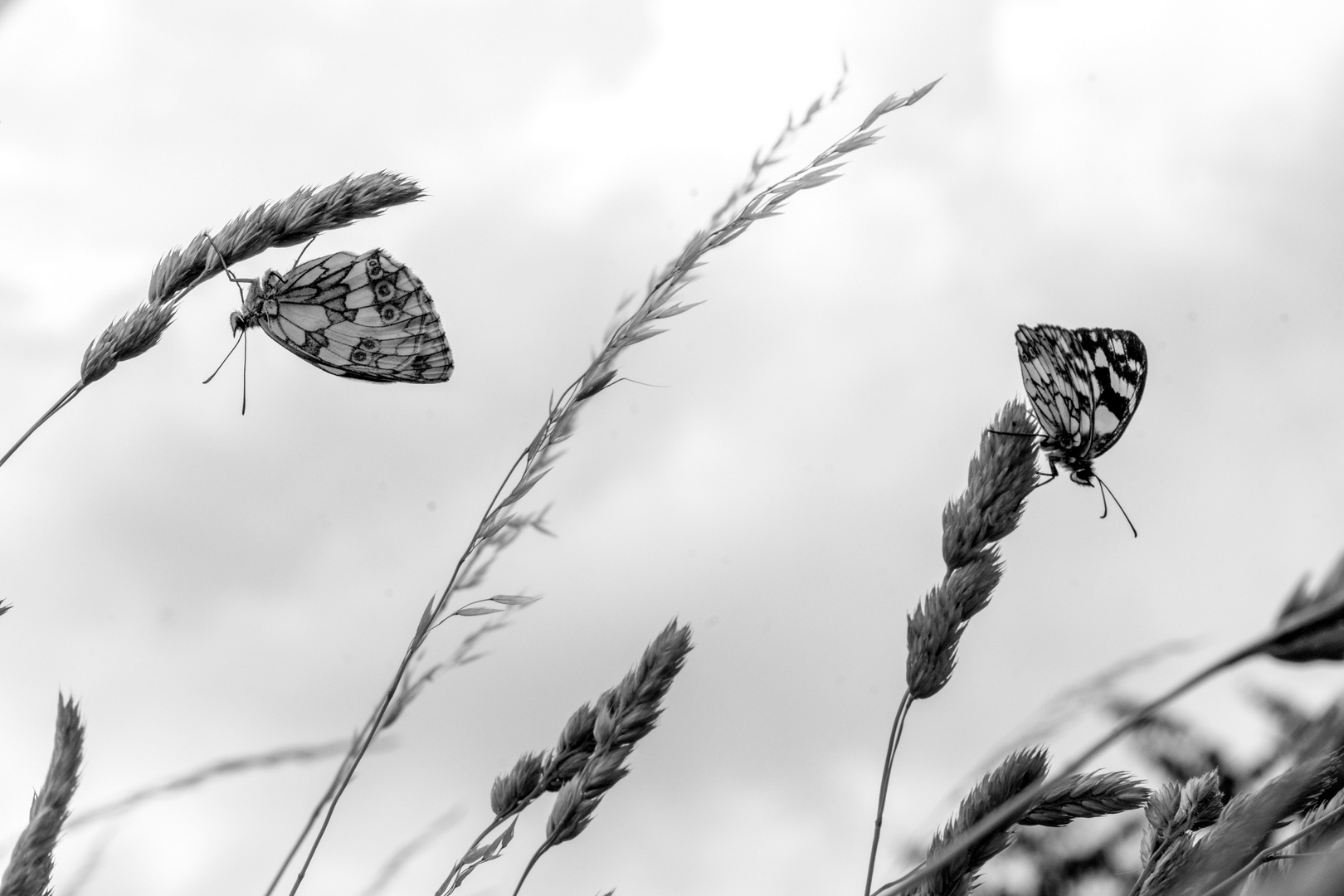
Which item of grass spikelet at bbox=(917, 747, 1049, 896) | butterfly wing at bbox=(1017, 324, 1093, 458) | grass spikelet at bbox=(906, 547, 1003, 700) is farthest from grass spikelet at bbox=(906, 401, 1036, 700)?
butterfly wing at bbox=(1017, 324, 1093, 458)

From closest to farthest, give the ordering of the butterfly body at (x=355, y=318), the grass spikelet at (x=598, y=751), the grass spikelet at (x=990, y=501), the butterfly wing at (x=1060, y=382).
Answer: the grass spikelet at (x=598, y=751) < the grass spikelet at (x=990, y=501) < the butterfly body at (x=355, y=318) < the butterfly wing at (x=1060, y=382)

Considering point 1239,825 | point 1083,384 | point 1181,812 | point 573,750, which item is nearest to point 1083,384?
point 1083,384

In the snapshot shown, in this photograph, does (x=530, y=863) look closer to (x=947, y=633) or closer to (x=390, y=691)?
(x=390, y=691)

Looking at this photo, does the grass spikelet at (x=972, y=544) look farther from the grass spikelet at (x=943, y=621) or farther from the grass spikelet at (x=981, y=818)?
the grass spikelet at (x=981, y=818)

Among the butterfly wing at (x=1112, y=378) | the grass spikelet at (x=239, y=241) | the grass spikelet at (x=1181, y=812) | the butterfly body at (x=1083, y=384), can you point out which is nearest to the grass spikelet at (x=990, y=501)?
the grass spikelet at (x=1181, y=812)

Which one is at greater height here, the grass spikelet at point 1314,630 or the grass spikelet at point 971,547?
the grass spikelet at point 971,547

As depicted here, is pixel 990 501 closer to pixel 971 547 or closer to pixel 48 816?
pixel 971 547

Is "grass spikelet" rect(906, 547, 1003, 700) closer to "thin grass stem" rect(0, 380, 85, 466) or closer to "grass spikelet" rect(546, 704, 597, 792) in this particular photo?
"grass spikelet" rect(546, 704, 597, 792)
